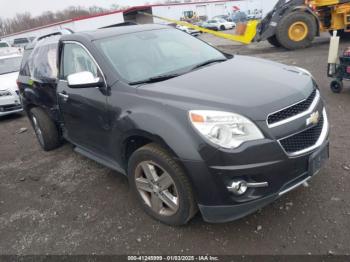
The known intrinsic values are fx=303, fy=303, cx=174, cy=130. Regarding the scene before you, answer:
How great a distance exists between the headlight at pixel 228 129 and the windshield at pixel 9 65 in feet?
27.2

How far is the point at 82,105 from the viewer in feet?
11.1

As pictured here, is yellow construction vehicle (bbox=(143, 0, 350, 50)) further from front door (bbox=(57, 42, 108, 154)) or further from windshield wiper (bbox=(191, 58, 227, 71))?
front door (bbox=(57, 42, 108, 154))

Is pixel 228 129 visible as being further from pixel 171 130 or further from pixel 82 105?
pixel 82 105

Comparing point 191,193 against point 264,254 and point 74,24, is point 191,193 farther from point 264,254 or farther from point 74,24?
point 74,24

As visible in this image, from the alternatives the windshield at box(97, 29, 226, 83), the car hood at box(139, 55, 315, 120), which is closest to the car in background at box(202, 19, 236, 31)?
the windshield at box(97, 29, 226, 83)

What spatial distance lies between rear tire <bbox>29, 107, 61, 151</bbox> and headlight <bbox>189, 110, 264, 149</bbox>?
338cm

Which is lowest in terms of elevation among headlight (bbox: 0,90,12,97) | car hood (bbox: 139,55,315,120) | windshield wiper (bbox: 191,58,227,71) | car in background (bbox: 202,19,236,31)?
car in background (bbox: 202,19,236,31)

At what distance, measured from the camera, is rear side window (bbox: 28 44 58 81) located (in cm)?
433

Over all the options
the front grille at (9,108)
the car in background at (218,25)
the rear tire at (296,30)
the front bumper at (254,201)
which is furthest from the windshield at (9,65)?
the car in background at (218,25)

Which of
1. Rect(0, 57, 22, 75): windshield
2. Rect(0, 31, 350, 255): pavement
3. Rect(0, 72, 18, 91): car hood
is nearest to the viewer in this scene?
Rect(0, 31, 350, 255): pavement

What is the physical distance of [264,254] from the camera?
248cm

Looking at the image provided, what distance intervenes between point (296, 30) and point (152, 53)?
10.5 metres

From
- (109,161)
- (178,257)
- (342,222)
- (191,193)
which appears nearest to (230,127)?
(191,193)

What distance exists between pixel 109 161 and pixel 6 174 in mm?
2251
